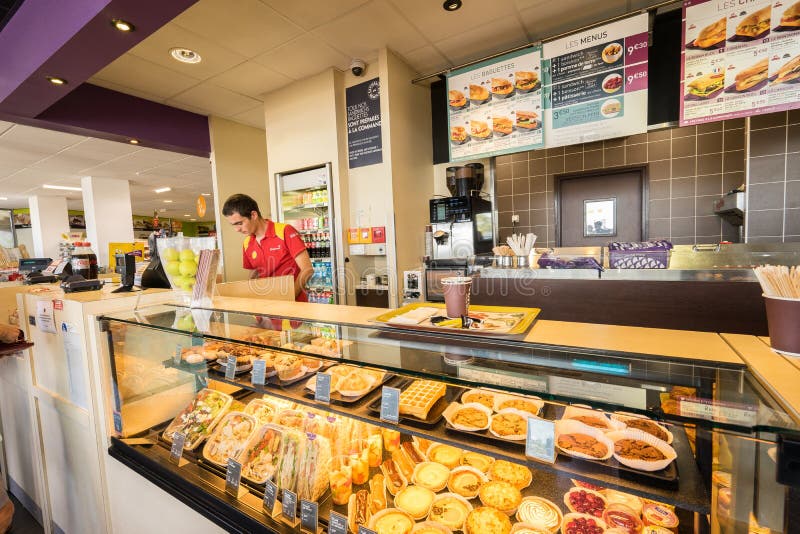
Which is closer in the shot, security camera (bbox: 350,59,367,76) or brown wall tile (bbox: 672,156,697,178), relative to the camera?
security camera (bbox: 350,59,367,76)

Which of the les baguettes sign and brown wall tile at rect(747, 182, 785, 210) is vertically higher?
the les baguettes sign

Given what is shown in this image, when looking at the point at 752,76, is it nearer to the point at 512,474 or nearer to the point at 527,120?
the point at 527,120

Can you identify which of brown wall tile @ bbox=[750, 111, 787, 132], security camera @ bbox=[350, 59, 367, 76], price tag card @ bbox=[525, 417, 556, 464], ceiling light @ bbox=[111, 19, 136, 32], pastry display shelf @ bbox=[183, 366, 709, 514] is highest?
security camera @ bbox=[350, 59, 367, 76]

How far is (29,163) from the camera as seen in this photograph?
20.2 ft

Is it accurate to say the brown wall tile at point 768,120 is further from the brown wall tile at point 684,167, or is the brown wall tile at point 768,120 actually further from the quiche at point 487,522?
the quiche at point 487,522

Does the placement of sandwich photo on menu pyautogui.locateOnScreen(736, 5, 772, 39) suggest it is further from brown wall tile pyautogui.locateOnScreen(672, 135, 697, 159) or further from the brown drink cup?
the brown drink cup

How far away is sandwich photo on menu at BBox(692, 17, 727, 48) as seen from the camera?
9.65 ft

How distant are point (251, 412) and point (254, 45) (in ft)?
11.9

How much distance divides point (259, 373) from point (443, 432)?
1.97 feet

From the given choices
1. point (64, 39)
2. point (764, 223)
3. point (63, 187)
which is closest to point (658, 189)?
point (764, 223)

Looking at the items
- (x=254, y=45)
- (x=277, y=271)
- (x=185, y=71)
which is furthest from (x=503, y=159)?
(x=185, y=71)

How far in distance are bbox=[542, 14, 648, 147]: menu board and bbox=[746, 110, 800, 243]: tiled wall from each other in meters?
1.03

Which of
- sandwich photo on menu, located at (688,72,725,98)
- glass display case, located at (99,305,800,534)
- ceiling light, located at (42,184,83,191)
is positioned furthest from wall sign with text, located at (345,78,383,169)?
ceiling light, located at (42,184,83,191)

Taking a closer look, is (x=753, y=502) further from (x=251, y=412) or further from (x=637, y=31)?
(x=637, y=31)
